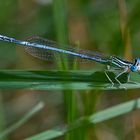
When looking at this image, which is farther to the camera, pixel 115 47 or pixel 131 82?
pixel 115 47

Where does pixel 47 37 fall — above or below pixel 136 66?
above

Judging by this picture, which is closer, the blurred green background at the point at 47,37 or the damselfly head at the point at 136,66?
the damselfly head at the point at 136,66

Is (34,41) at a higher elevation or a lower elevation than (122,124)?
higher

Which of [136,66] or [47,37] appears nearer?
[136,66]

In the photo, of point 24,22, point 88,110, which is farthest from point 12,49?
point 88,110

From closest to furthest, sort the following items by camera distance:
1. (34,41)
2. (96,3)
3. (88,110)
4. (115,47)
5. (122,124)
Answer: (88,110)
(115,47)
(34,41)
(122,124)
(96,3)

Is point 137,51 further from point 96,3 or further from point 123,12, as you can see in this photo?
point 123,12

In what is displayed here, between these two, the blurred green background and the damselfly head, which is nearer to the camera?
the damselfly head

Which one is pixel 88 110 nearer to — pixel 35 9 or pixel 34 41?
pixel 34 41

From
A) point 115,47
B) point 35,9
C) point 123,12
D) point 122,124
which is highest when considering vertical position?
point 35,9

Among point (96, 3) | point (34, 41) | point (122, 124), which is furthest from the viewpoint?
point (96, 3)
